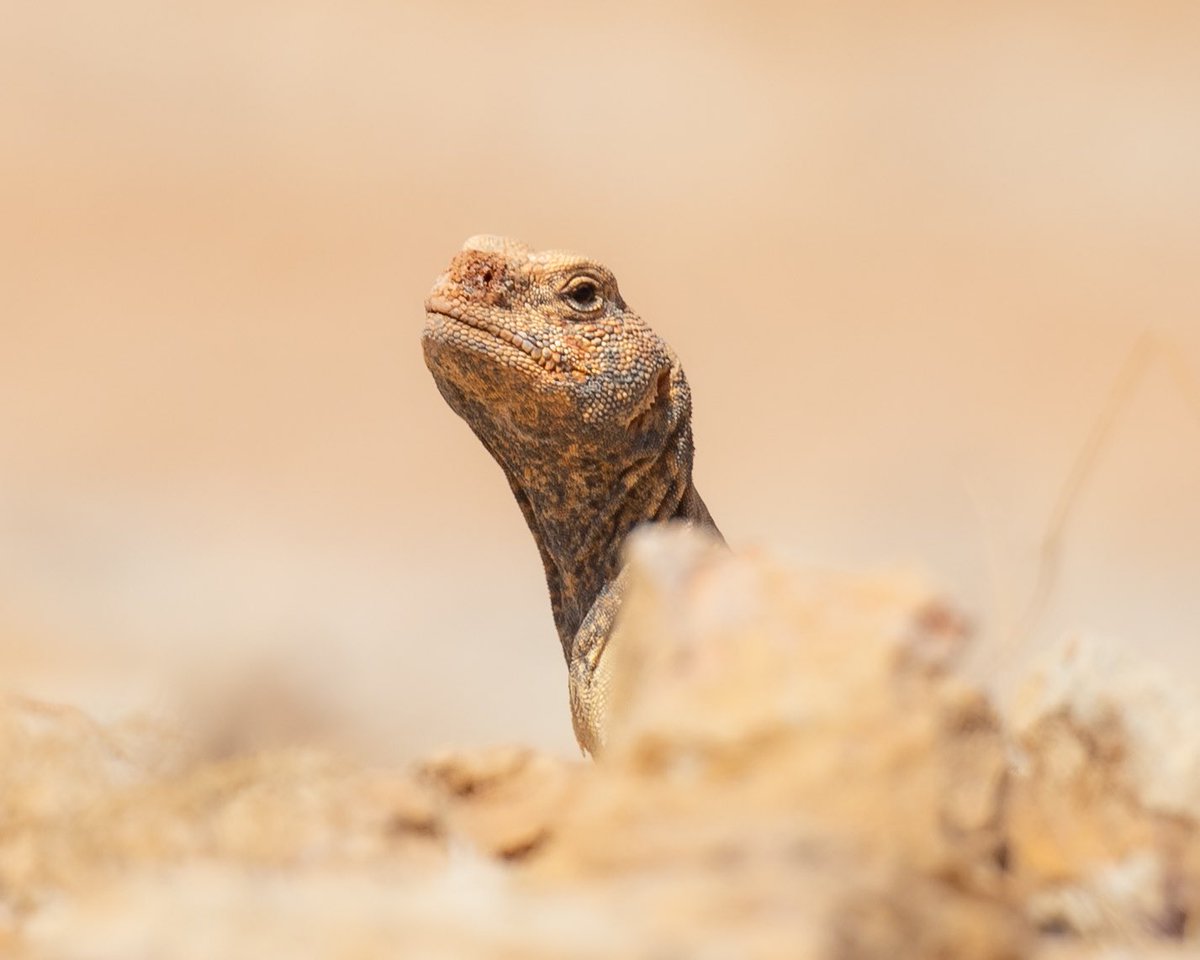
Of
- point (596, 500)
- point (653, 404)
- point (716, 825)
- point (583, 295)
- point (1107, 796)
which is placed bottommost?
point (716, 825)

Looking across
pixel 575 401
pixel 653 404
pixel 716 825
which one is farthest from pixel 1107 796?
pixel 653 404

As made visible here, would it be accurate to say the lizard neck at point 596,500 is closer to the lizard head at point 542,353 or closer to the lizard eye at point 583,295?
the lizard head at point 542,353

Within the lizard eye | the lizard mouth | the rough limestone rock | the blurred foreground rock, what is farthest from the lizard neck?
the rough limestone rock

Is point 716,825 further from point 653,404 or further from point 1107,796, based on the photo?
point 653,404

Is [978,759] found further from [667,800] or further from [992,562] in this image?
[992,562]

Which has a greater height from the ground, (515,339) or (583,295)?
(583,295)

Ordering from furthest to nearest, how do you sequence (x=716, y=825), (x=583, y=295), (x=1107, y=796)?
1. (x=583, y=295)
2. (x=1107, y=796)
3. (x=716, y=825)

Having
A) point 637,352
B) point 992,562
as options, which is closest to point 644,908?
point 992,562

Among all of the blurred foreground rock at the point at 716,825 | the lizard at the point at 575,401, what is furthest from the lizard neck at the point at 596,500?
the blurred foreground rock at the point at 716,825
